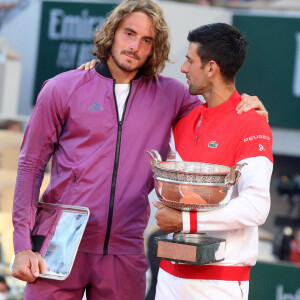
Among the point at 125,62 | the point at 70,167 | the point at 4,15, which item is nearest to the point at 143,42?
the point at 125,62

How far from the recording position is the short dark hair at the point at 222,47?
8.42ft

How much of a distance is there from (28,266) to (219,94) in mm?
984

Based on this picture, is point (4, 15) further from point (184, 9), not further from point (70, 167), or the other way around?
point (70, 167)

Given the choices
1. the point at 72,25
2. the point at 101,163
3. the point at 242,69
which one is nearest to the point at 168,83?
the point at 101,163

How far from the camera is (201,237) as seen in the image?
2.34m

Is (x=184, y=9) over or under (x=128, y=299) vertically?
over

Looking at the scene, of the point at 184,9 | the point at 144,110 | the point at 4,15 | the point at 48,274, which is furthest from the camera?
the point at 4,15

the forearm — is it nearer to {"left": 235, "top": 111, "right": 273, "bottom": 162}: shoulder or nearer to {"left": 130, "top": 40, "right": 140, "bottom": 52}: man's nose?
{"left": 235, "top": 111, "right": 273, "bottom": 162}: shoulder

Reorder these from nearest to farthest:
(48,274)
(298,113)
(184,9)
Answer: (48,274)
(184,9)
(298,113)

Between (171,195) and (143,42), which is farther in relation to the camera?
(143,42)

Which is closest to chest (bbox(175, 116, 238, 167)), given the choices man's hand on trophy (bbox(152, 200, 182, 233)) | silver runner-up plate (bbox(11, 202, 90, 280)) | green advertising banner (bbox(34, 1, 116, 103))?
man's hand on trophy (bbox(152, 200, 182, 233))

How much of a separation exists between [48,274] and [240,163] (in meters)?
0.87

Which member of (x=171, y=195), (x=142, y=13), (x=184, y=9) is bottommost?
(x=171, y=195)

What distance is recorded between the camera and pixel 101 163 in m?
2.69
